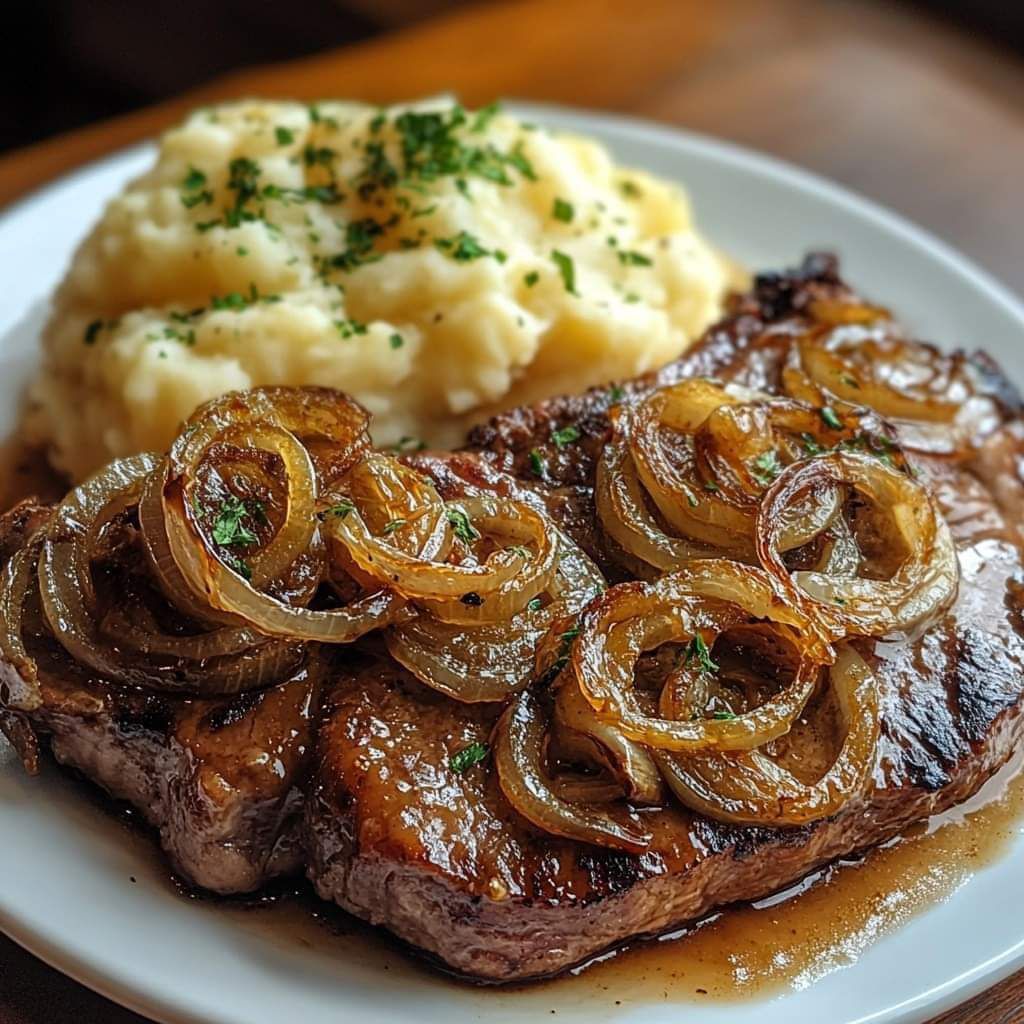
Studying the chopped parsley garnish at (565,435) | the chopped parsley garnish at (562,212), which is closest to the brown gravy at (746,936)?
the chopped parsley garnish at (565,435)

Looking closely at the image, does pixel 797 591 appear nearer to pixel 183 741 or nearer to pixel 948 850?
pixel 948 850

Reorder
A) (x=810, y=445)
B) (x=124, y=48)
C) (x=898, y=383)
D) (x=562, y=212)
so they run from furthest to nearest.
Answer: (x=124, y=48), (x=562, y=212), (x=898, y=383), (x=810, y=445)

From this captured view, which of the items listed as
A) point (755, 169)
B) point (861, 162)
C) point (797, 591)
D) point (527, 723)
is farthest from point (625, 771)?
point (861, 162)

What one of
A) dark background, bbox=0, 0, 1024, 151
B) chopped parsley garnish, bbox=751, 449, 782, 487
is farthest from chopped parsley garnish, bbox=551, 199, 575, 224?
dark background, bbox=0, 0, 1024, 151

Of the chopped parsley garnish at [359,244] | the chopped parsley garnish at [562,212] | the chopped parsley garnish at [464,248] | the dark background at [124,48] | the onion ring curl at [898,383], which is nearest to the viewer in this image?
the onion ring curl at [898,383]

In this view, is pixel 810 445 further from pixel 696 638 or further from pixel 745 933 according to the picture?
pixel 745 933

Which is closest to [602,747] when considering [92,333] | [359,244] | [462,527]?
[462,527]

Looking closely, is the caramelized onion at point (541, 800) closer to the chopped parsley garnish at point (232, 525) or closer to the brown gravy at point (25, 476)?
the chopped parsley garnish at point (232, 525)
